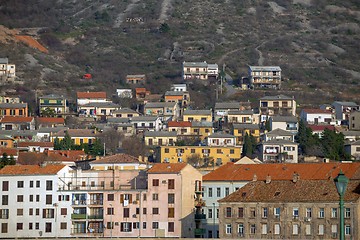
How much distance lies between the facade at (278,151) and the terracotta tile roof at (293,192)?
5213 centimetres

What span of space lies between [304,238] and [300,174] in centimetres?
1248

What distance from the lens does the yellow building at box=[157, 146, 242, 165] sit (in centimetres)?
15150

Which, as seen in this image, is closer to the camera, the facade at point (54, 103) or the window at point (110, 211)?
the window at point (110, 211)

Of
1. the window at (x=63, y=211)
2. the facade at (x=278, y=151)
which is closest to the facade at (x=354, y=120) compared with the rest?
the facade at (x=278, y=151)

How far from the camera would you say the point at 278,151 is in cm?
15488

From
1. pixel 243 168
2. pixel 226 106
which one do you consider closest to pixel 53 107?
pixel 226 106

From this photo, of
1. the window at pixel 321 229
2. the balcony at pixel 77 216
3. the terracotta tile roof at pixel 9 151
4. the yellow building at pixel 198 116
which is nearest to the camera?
the window at pixel 321 229

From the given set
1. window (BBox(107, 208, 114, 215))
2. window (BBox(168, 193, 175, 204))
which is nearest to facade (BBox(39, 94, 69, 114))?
window (BBox(107, 208, 114, 215))

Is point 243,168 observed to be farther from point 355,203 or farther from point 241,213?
point 355,203

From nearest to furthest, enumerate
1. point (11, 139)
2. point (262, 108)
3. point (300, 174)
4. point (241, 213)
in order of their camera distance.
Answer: point (241, 213)
point (300, 174)
point (11, 139)
point (262, 108)

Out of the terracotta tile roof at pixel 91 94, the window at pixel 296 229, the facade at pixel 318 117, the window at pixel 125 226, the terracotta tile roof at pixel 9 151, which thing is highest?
the terracotta tile roof at pixel 91 94

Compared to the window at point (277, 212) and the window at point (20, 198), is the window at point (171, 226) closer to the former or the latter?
the window at point (277, 212)

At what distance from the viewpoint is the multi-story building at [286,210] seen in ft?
309

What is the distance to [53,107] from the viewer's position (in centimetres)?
18700
